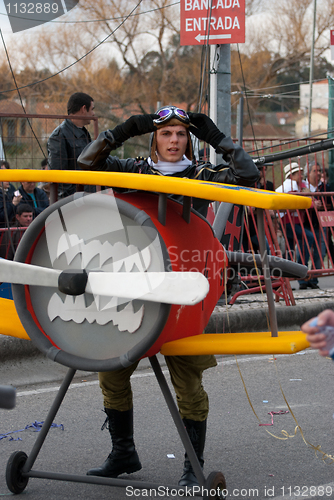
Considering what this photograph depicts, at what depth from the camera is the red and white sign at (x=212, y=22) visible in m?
6.60

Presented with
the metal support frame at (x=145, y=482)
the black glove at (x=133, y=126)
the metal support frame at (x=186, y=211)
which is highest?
the black glove at (x=133, y=126)

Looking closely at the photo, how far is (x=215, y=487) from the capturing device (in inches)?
111

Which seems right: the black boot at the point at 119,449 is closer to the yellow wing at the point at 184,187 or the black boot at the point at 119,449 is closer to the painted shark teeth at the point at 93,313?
the painted shark teeth at the point at 93,313

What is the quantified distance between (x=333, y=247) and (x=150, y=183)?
644cm

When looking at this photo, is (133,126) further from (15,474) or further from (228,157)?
(15,474)

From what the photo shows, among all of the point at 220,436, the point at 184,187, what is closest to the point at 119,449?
the point at 220,436

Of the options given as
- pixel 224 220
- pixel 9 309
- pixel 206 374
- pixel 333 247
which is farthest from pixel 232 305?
pixel 9 309

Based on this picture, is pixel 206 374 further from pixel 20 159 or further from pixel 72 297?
pixel 20 159

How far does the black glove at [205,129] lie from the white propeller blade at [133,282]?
104 centimetres

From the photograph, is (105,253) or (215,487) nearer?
(105,253)

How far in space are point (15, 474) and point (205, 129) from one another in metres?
1.93

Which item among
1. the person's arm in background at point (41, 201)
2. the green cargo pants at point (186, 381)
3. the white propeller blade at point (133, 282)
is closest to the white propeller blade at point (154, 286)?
the white propeller blade at point (133, 282)

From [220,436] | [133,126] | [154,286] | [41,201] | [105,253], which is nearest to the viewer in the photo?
[154,286]

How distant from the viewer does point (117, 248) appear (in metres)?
2.55
